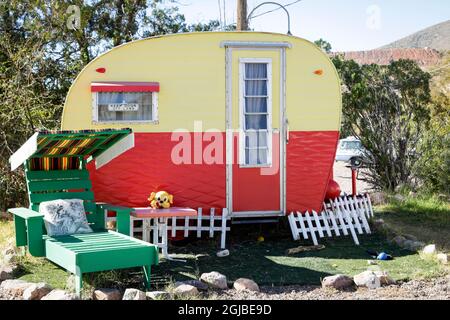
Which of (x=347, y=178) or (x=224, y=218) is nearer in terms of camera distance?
(x=224, y=218)

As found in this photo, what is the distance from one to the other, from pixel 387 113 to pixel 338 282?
330 inches

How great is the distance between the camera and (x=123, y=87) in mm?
8008

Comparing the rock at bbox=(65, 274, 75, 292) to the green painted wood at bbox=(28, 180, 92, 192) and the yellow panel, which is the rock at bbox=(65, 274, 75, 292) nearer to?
the green painted wood at bbox=(28, 180, 92, 192)

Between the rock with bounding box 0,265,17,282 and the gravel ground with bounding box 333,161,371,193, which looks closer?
the rock with bounding box 0,265,17,282

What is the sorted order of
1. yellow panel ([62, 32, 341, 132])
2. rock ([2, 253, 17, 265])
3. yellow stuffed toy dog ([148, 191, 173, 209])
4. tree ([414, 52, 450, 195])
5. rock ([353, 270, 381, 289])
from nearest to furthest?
rock ([353, 270, 381, 289]) < rock ([2, 253, 17, 265]) < yellow stuffed toy dog ([148, 191, 173, 209]) < yellow panel ([62, 32, 341, 132]) < tree ([414, 52, 450, 195])

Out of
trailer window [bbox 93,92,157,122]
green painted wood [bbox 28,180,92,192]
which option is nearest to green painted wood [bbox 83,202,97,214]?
green painted wood [bbox 28,180,92,192]

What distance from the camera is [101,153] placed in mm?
7691

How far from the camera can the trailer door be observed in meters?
8.38

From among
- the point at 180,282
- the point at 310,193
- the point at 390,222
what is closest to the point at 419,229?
the point at 390,222

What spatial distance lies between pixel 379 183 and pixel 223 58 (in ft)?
21.6

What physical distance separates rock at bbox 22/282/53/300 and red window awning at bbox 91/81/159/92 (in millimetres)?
3295

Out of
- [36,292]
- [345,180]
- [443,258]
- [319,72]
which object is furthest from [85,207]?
[345,180]

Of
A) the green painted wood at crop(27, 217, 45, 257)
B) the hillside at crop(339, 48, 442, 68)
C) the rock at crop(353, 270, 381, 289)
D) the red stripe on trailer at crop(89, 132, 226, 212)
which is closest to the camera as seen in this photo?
the rock at crop(353, 270, 381, 289)

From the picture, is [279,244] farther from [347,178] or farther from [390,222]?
[347,178]
